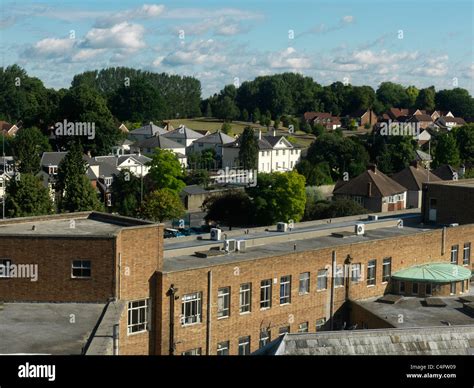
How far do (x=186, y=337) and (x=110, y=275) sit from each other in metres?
4.25

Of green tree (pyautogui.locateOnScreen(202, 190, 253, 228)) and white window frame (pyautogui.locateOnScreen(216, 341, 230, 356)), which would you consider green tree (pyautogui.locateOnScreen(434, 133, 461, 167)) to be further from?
white window frame (pyautogui.locateOnScreen(216, 341, 230, 356))

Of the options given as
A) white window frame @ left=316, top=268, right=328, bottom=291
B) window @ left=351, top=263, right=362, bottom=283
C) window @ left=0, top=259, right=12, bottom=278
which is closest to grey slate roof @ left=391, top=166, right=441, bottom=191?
window @ left=351, top=263, right=362, bottom=283

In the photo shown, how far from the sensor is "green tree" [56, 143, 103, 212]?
60.8 m

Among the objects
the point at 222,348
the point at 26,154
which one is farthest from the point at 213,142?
the point at 222,348

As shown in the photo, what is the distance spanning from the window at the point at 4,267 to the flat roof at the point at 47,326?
964 mm

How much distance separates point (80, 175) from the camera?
6219cm

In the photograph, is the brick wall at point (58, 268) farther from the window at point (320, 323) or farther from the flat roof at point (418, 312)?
the flat roof at point (418, 312)

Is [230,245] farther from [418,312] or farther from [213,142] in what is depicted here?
[213,142]

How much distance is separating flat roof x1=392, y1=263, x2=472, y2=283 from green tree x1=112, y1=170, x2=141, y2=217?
119 ft

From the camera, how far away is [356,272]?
33.7 meters

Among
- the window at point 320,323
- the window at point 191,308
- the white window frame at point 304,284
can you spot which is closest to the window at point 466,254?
the window at point 320,323

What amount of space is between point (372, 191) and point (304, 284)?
44187 mm

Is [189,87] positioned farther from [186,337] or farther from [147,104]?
[186,337]
